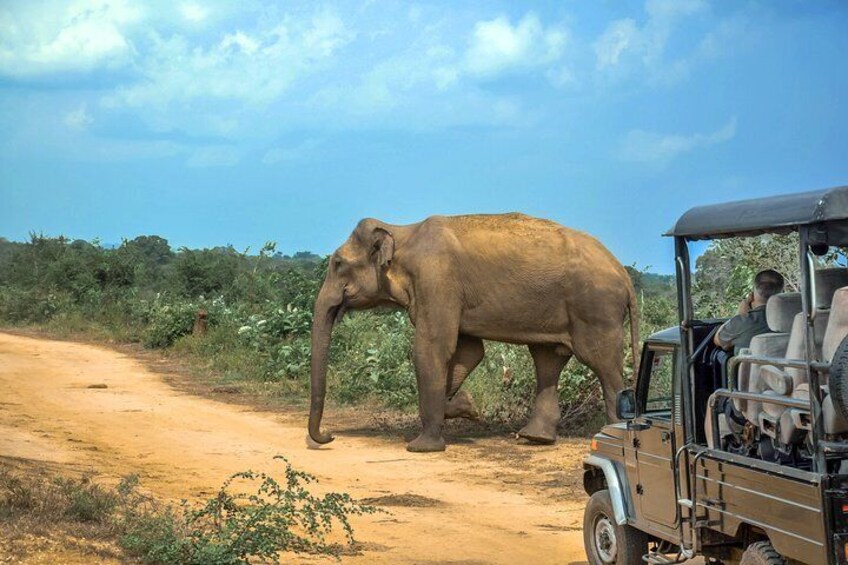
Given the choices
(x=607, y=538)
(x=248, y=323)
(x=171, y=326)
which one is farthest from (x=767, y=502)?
(x=171, y=326)

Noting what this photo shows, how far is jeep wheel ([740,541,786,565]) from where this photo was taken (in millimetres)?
5891

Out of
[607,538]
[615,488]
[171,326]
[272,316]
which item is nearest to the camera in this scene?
[615,488]

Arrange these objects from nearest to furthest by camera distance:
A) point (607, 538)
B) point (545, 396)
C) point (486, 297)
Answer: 1. point (607, 538)
2. point (486, 297)
3. point (545, 396)

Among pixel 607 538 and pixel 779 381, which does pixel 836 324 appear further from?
pixel 607 538

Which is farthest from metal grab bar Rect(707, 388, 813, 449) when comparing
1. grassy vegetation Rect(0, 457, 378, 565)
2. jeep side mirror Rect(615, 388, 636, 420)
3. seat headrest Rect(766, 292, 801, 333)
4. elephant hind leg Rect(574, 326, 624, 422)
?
elephant hind leg Rect(574, 326, 624, 422)

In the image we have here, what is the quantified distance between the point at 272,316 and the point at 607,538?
1511 centimetres

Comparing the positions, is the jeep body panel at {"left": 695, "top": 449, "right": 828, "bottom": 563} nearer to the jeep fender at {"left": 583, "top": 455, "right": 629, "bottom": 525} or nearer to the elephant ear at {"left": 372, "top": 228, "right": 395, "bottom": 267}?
the jeep fender at {"left": 583, "top": 455, "right": 629, "bottom": 525}

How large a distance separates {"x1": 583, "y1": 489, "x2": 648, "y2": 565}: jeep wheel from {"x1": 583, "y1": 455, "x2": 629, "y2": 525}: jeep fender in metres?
0.12

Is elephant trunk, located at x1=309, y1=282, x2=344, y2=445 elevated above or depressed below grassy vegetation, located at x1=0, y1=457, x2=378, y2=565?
above

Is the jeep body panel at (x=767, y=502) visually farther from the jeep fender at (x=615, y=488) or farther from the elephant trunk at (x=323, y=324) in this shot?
the elephant trunk at (x=323, y=324)

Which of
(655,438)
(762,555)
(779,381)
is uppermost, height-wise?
(779,381)

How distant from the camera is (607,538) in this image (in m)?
7.82

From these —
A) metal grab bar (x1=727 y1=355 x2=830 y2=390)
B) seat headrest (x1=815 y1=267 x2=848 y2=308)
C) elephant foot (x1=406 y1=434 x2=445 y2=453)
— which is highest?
seat headrest (x1=815 y1=267 x2=848 y2=308)

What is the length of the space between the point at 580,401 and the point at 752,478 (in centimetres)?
1001
